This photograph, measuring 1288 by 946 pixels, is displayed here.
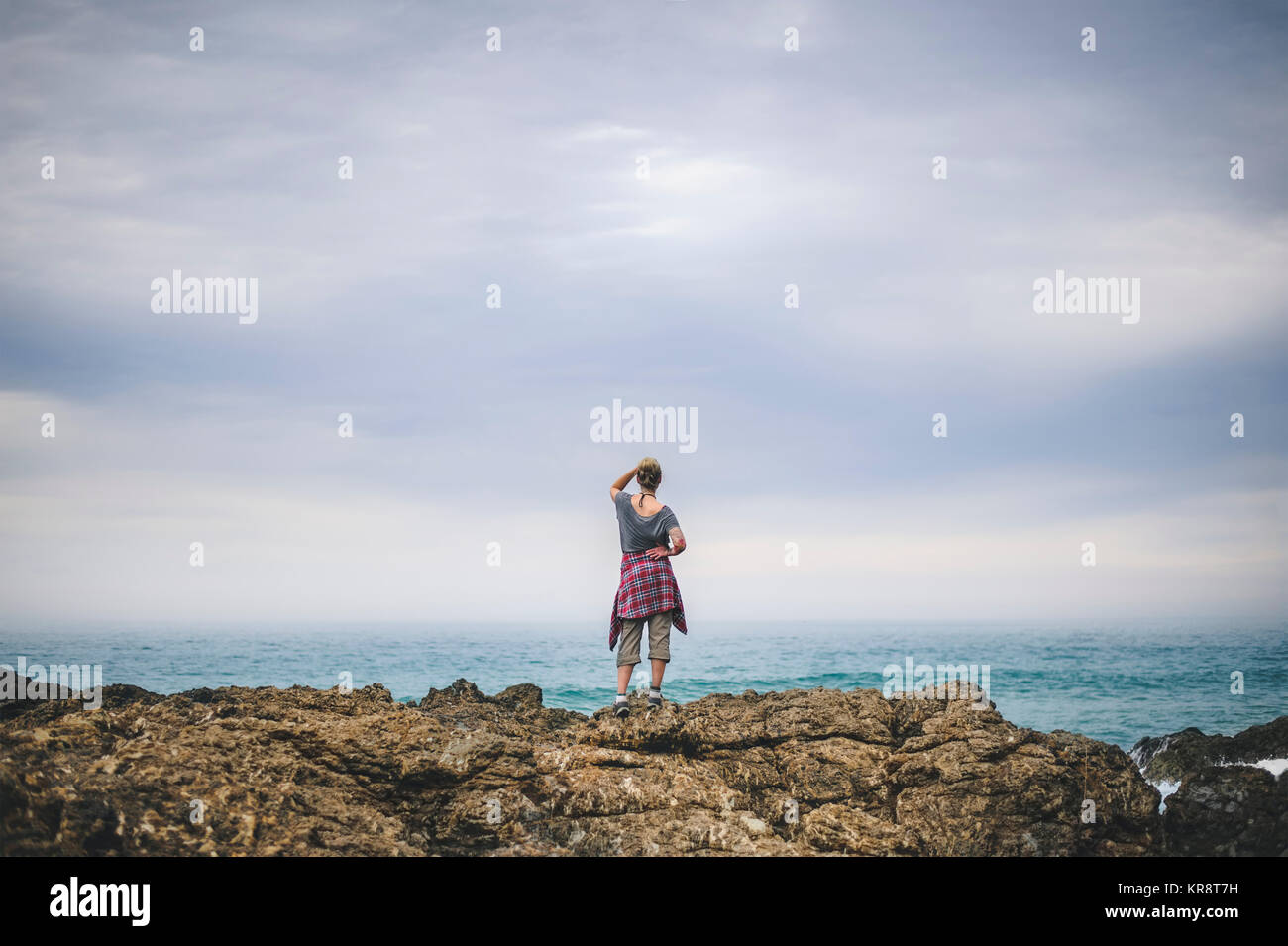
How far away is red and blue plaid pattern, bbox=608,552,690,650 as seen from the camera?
364 inches

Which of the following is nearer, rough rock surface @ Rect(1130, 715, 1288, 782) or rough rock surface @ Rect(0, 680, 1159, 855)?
rough rock surface @ Rect(0, 680, 1159, 855)

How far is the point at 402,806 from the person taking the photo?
757 centimetres

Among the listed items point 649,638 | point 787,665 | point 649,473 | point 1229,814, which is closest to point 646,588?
point 649,638

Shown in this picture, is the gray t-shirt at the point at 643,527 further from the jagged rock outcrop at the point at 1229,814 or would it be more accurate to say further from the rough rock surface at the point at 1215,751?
the rough rock surface at the point at 1215,751

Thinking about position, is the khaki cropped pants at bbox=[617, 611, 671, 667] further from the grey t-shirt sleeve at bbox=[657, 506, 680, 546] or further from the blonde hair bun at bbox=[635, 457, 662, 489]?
the blonde hair bun at bbox=[635, 457, 662, 489]

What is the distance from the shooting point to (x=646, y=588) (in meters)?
9.25

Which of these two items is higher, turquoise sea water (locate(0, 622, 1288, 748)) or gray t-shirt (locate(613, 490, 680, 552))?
gray t-shirt (locate(613, 490, 680, 552))

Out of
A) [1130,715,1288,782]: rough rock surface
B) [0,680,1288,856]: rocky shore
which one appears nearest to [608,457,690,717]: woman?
[0,680,1288,856]: rocky shore

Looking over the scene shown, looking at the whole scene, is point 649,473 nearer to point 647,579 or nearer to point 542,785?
point 647,579

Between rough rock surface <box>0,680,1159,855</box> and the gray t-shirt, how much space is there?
155 centimetres

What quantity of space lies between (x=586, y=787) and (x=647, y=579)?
220 cm

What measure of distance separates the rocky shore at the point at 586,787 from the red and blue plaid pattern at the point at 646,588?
3.09 feet

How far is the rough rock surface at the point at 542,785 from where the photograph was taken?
268 inches
